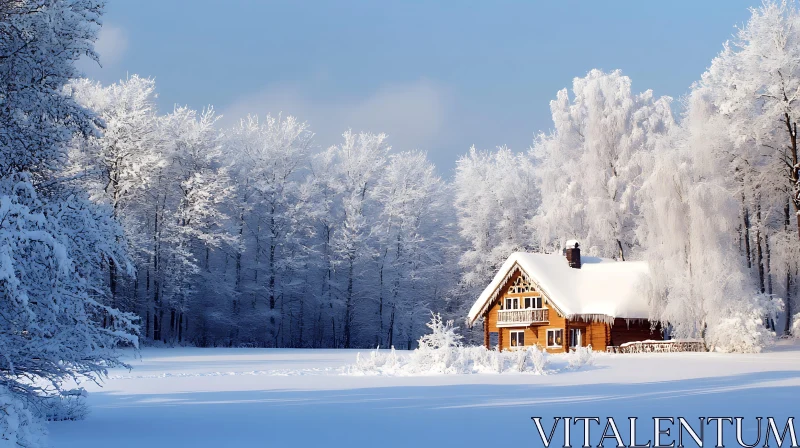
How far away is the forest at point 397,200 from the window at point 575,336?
5225mm

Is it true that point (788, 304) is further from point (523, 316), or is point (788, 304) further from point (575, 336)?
point (523, 316)

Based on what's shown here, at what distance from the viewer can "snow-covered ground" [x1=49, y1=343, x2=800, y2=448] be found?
11953 mm

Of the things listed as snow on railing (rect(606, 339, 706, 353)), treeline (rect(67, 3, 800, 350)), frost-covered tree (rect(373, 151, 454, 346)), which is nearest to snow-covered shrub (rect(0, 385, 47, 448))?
treeline (rect(67, 3, 800, 350))

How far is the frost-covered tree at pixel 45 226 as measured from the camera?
896cm

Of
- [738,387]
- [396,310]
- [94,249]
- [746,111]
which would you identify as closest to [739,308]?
[746,111]

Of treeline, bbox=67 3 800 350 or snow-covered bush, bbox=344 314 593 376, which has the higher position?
treeline, bbox=67 3 800 350

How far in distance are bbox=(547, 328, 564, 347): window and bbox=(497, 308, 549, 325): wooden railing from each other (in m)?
0.82

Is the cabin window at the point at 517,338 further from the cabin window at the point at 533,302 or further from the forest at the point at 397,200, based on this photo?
the forest at the point at 397,200

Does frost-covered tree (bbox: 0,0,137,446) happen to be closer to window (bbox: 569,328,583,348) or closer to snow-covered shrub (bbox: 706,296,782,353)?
snow-covered shrub (bbox: 706,296,782,353)

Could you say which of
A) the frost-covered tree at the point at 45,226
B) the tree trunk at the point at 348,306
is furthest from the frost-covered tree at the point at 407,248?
the frost-covered tree at the point at 45,226

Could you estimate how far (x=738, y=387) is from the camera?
771 inches

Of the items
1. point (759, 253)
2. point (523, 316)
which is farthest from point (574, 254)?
point (759, 253)

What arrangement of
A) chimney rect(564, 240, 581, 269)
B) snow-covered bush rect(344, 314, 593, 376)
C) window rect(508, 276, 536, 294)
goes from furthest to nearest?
window rect(508, 276, 536, 294), chimney rect(564, 240, 581, 269), snow-covered bush rect(344, 314, 593, 376)

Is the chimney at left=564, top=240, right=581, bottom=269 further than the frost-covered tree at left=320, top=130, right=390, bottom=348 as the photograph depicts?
No
